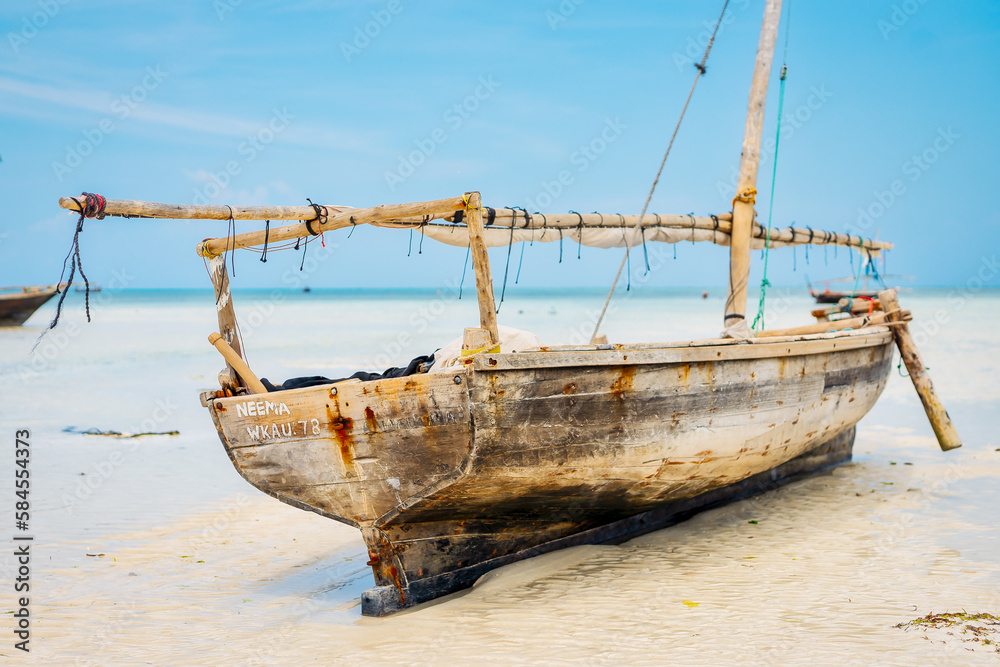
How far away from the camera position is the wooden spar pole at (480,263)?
13.8 ft

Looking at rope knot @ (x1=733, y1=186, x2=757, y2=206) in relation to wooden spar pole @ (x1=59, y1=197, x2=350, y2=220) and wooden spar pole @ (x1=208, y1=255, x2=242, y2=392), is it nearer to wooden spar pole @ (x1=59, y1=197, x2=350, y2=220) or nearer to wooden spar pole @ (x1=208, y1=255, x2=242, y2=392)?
wooden spar pole @ (x1=59, y1=197, x2=350, y2=220)

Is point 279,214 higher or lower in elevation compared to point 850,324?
higher

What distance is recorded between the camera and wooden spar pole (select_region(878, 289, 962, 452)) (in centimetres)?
805

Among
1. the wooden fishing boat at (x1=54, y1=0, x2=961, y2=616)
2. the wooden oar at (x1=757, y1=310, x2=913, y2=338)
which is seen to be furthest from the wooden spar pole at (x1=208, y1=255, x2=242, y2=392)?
the wooden oar at (x1=757, y1=310, x2=913, y2=338)

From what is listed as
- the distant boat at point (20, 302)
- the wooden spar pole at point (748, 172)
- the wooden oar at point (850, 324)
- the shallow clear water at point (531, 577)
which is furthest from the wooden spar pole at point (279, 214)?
the distant boat at point (20, 302)

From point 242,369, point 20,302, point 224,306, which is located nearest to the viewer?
point 242,369

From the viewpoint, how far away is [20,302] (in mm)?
31766

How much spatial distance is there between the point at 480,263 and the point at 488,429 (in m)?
0.92

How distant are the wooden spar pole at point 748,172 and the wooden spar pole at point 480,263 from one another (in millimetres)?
4077

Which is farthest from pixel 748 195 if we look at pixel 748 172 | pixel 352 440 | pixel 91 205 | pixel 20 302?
pixel 20 302

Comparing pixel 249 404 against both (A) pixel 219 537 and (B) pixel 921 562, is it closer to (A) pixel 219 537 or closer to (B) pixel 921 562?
(A) pixel 219 537

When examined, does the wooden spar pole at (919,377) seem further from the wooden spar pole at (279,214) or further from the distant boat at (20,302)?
the distant boat at (20,302)

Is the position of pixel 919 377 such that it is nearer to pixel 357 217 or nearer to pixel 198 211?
pixel 357 217

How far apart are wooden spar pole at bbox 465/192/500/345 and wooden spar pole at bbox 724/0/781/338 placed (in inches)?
161
